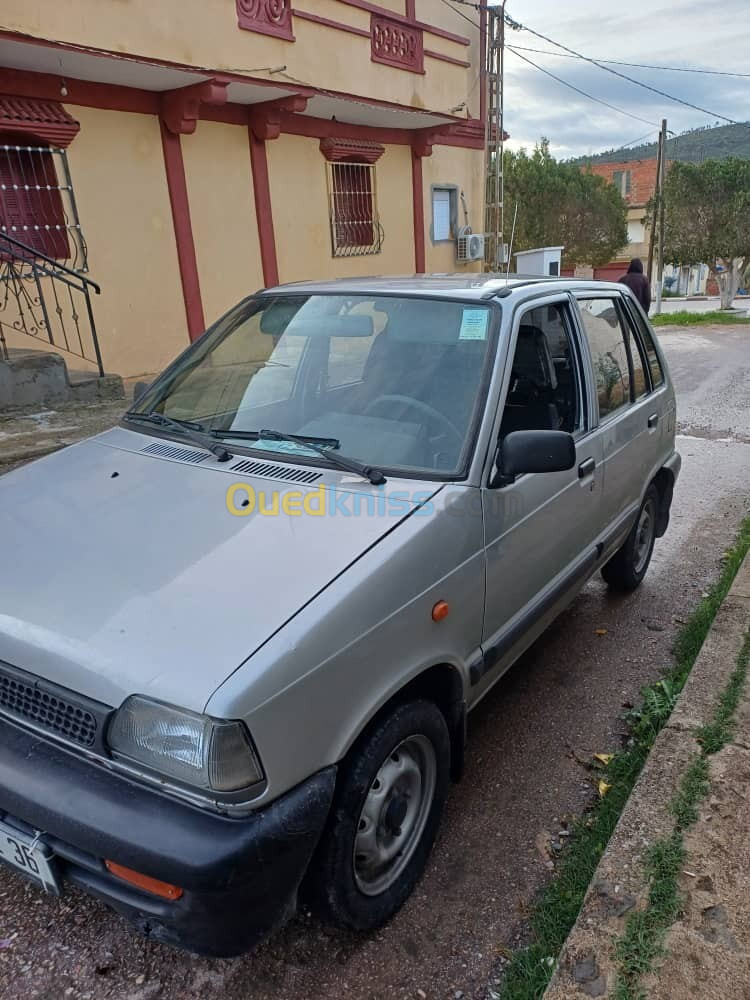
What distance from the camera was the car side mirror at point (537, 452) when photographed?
240cm

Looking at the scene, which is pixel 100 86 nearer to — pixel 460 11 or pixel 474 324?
pixel 474 324

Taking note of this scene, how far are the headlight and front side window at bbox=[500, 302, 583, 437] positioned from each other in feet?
4.97

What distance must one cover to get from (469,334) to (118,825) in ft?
6.50

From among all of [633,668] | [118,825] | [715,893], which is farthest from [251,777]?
[633,668]

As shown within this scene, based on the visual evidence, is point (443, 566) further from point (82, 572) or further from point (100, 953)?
point (100, 953)

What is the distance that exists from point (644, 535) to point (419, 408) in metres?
2.48

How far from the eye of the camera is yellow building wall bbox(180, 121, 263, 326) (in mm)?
9305

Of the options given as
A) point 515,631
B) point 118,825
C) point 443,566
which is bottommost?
point 515,631

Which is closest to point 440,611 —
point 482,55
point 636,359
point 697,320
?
point 636,359

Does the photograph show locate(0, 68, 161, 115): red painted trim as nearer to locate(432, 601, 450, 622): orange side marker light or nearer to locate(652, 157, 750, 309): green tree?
locate(432, 601, 450, 622): orange side marker light

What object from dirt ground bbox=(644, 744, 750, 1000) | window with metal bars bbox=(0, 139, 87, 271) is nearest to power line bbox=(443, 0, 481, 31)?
window with metal bars bbox=(0, 139, 87, 271)

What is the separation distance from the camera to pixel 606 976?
1.89 metres

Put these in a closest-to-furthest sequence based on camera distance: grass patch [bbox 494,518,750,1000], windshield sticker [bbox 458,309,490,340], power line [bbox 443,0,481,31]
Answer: grass patch [bbox 494,518,750,1000], windshield sticker [bbox 458,309,490,340], power line [bbox 443,0,481,31]

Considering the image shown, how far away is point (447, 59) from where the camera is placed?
40.5 ft
